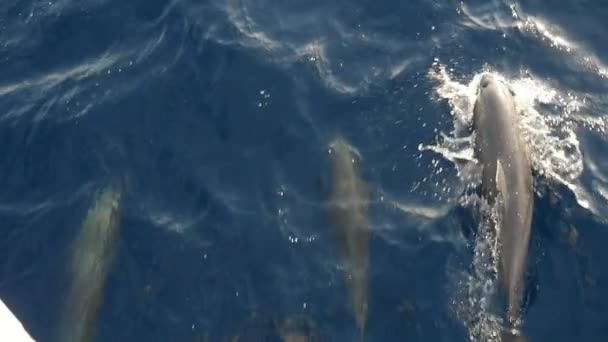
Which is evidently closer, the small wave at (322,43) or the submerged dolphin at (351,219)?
the submerged dolphin at (351,219)

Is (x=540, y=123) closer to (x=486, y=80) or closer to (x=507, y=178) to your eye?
(x=486, y=80)

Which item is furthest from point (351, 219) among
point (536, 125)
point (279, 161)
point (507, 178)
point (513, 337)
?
point (536, 125)

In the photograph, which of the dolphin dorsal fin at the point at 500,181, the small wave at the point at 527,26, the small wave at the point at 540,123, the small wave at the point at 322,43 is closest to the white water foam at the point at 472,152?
the small wave at the point at 540,123

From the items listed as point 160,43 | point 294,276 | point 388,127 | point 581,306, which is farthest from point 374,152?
point 160,43

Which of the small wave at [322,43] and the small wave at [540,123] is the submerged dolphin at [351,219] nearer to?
the small wave at [540,123]

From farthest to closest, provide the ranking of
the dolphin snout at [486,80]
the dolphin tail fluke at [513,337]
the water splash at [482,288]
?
the dolphin snout at [486,80]
the water splash at [482,288]
the dolphin tail fluke at [513,337]

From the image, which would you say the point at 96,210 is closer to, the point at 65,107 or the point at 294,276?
the point at 65,107
